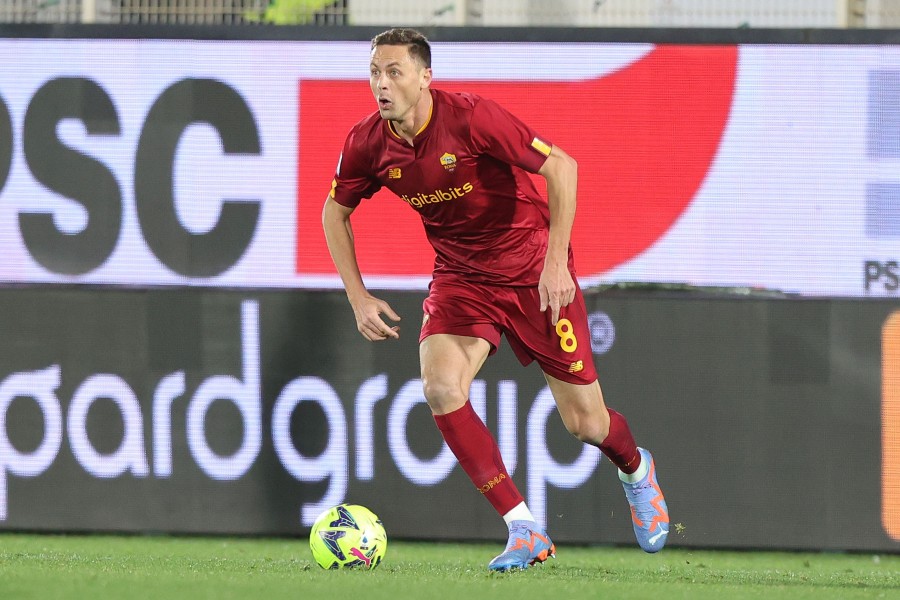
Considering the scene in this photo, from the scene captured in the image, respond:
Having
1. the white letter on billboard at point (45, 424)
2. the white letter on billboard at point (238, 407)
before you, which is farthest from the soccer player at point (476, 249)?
the white letter on billboard at point (45, 424)

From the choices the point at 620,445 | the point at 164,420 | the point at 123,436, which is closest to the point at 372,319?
the point at 620,445

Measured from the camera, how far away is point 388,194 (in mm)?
7570

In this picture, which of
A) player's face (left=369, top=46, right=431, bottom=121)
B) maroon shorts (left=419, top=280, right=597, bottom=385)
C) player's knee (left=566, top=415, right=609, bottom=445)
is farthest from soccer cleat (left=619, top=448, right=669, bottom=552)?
player's face (left=369, top=46, right=431, bottom=121)

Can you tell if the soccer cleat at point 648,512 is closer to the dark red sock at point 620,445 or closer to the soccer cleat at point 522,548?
the dark red sock at point 620,445

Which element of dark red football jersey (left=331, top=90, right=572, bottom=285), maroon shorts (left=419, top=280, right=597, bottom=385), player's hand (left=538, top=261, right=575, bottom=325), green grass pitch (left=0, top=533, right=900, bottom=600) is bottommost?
green grass pitch (left=0, top=533, right=900, bottom=600)

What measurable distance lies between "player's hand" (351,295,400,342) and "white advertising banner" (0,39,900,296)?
1838 mm

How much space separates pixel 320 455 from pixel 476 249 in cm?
213

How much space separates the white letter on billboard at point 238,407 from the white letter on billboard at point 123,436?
0.30 meters

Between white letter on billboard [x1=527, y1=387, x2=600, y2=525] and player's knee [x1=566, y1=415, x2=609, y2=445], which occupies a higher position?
player's knee [x1=566, y1=415, x2=609, y2=445]

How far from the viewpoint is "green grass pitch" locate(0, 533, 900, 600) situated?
4.67 metres

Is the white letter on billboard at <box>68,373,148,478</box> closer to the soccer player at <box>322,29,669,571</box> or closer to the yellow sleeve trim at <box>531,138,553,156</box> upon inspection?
the soccer player at <box>322,29,669,571</box>

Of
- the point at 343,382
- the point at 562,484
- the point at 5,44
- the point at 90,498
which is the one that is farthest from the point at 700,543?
the point at 5,44

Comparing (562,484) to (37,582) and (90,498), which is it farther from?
(37,582)

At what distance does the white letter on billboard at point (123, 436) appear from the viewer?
7.49 meters
